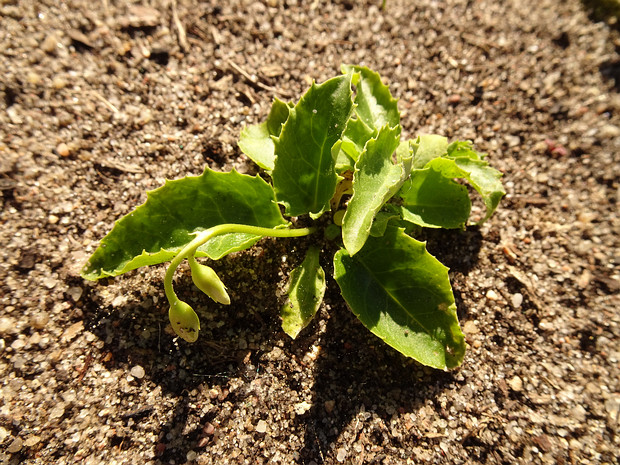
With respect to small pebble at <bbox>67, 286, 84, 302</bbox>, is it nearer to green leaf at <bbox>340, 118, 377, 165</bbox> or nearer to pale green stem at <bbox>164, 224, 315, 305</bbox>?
pale green stem at <bbox>164, 224, 315, 305</bbox>

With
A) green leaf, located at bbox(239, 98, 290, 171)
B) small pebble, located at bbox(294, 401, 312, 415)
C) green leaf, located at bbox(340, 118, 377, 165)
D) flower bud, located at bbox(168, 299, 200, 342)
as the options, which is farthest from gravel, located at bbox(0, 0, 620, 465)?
green leaf, located at bbox(340, 118, 377, 165)

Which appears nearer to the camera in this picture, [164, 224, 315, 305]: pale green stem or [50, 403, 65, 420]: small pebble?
[164, 224, 315, 305]: pale green stem

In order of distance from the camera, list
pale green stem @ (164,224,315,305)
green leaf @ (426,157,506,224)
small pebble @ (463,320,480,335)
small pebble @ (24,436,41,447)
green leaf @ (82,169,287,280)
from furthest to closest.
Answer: small pebble @ (463,320,480,335) < green leaf @ (426,157,506,224) < green leaf @ (82,169,287,280) < small pebble @ (24,436,41,447) < pale green stem @ (164,224,315,305)

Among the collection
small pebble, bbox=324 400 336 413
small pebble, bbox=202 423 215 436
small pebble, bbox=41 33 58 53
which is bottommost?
small pebble, bbox=202 423 215 436

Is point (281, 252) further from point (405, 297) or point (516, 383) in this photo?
point (516, 383)

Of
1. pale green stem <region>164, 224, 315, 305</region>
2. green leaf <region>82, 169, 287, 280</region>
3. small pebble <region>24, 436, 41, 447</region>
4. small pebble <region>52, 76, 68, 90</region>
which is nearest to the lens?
pale green stem <region>164, 224, 315, 305</region>

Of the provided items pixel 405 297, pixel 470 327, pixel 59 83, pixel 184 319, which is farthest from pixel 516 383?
pixel 59 83

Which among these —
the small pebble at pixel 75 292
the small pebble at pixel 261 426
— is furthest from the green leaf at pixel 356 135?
the small pebble at pixel 75 292

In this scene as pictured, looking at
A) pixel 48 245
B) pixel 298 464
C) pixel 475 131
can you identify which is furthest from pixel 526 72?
pixel 48 245
